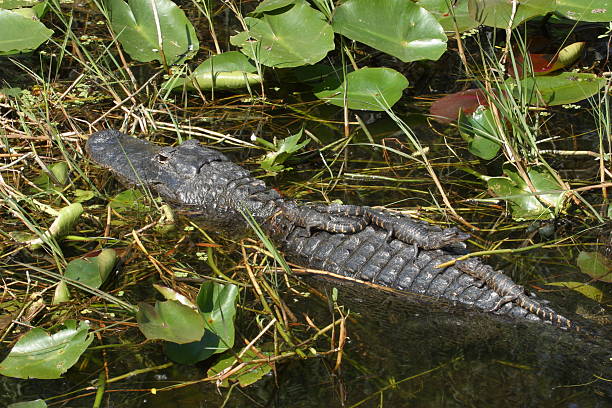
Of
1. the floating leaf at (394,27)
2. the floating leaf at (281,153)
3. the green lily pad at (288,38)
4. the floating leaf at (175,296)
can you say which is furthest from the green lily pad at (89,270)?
the floating leaf at (394,27)

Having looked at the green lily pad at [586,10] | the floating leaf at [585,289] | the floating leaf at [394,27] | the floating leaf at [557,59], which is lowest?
the floating leaf at [585,289]

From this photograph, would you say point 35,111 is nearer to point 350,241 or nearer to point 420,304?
point 350,241

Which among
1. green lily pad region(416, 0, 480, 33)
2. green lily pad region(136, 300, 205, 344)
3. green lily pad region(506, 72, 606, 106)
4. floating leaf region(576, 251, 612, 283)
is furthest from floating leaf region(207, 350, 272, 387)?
green lily pad region(416, 0, 480, 33)

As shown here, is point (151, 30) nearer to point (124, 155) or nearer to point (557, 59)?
point (124, 155)

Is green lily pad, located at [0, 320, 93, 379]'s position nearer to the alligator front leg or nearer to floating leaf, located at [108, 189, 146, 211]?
floating leaf, located at [108, 189, 146, 211]

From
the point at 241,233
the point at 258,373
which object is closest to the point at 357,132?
the point at 241,233

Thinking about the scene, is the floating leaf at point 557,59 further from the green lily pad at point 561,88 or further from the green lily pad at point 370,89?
the green lily pad at point 370,89
